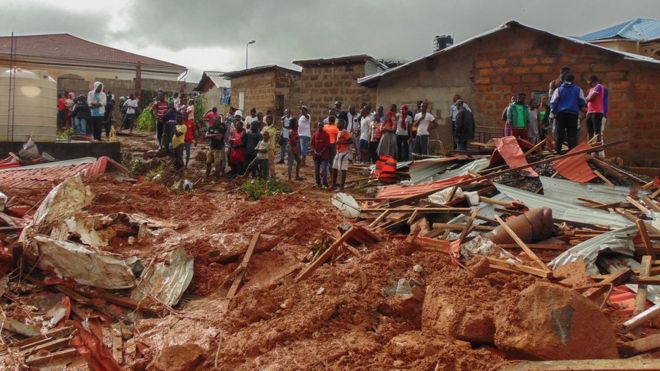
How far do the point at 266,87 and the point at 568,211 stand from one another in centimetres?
1662

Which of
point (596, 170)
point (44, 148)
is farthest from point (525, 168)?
point (44, 148)

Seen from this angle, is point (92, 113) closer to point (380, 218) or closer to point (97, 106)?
point (97, 106)

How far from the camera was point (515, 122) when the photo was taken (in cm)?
1141

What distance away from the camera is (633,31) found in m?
22.4

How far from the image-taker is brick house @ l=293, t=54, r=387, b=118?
59.6ft

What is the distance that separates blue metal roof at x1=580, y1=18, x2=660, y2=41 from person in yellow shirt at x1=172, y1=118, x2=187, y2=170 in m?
17.4

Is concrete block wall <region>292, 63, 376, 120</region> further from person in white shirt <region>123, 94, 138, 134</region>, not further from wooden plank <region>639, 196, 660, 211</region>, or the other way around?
wooden plank <region>639, 196, 660, 211</region>

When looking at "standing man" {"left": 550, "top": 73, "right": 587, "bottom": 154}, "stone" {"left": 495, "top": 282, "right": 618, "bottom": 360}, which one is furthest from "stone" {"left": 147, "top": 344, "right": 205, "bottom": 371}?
"standing man" {"left": 550, "top": 73, "right": 587, "bottom": 154}

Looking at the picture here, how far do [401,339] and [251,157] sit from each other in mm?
8951

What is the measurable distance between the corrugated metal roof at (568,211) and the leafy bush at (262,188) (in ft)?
14.7

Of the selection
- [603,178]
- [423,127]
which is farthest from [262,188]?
[603,178]

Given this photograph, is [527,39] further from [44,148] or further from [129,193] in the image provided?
[44,148]

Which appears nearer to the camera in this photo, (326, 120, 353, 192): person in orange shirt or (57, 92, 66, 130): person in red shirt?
(326, 120, 353, 192): person in orange shirt

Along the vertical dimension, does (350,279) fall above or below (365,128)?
A: below
